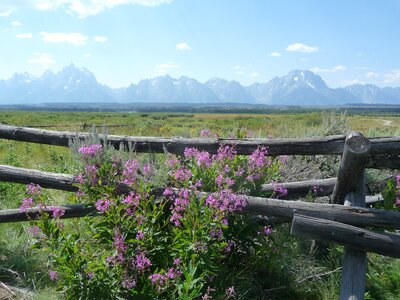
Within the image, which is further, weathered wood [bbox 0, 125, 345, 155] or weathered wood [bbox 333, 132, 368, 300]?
weathered wood [bbox 0, 125, 345, 155]

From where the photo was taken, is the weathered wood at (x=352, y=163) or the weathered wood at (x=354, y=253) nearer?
the weathered wood at (x=354, y=253)

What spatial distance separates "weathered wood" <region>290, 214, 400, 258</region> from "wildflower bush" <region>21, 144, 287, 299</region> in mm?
332

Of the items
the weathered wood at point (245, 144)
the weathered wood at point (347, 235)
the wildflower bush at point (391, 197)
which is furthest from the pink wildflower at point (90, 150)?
the wildflower bush at point (391, 197)

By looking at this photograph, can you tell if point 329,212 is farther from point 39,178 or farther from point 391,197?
point 39,178

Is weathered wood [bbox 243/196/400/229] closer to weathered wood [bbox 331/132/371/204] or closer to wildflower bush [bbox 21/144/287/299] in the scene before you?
wildflower bush [bbox 21/144/287/299]

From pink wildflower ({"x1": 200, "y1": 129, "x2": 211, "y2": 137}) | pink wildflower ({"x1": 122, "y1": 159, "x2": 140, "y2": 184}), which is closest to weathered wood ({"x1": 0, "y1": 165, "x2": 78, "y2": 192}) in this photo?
pink wildflower ({"x1": 122, "y1": 159, "x2": 140, "y2": 184})

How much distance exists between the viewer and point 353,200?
404cm

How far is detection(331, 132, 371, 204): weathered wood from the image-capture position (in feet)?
12.0

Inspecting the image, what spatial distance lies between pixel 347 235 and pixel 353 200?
0.50 meters

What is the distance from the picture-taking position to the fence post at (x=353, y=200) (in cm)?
355

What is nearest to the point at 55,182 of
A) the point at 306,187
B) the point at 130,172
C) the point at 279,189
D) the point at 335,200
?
the point at 130,172

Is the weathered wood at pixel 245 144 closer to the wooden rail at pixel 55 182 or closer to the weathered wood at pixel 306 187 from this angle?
the wooden rail at pixel 55 182

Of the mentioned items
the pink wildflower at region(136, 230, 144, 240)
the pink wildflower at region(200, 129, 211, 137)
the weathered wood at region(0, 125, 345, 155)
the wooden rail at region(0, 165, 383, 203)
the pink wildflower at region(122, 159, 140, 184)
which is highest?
the pink wildflower at region(200, 129, 211, 137)

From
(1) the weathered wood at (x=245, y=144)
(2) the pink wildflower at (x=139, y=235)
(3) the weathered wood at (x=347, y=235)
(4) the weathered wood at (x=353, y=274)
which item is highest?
(1) the weathered wood at (x=245, y=144)
